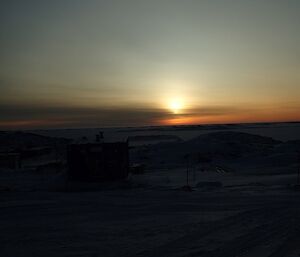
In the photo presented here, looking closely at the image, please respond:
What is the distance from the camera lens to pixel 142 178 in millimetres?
21703

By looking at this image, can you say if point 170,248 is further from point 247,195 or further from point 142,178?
point 142,178

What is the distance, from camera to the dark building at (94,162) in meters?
20.7

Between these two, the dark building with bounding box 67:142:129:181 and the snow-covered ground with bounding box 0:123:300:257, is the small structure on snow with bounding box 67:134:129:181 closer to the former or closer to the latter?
the dark building with bounding box 67:142:129:181

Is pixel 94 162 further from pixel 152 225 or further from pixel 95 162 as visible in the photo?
pixel 152 225

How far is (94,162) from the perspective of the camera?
2072 centimetres

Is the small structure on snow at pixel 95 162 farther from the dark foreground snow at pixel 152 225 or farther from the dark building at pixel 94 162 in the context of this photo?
the dark foreground snow at pixel 152 225

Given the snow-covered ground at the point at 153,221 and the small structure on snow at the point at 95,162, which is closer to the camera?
the snow-covered ground at the point at 153,221

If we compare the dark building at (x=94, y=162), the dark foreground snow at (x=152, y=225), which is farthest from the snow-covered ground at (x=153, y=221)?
the dark building at (x=94, y=162)

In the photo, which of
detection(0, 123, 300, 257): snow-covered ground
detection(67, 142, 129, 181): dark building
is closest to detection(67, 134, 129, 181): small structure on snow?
detection(67, 142, 129, 181): dark building

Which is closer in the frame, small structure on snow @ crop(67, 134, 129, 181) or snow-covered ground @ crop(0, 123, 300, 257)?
snow-covered ground @ crop(0, 123, 300, 257)

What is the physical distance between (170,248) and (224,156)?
27.2 meters

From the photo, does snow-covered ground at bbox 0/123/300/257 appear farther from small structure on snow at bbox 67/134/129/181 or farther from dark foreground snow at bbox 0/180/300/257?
small structure on snow at bbox 67/134/129/181

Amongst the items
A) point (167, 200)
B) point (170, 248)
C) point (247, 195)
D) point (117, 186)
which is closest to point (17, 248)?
point (170, 248)

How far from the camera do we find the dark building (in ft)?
67.8
